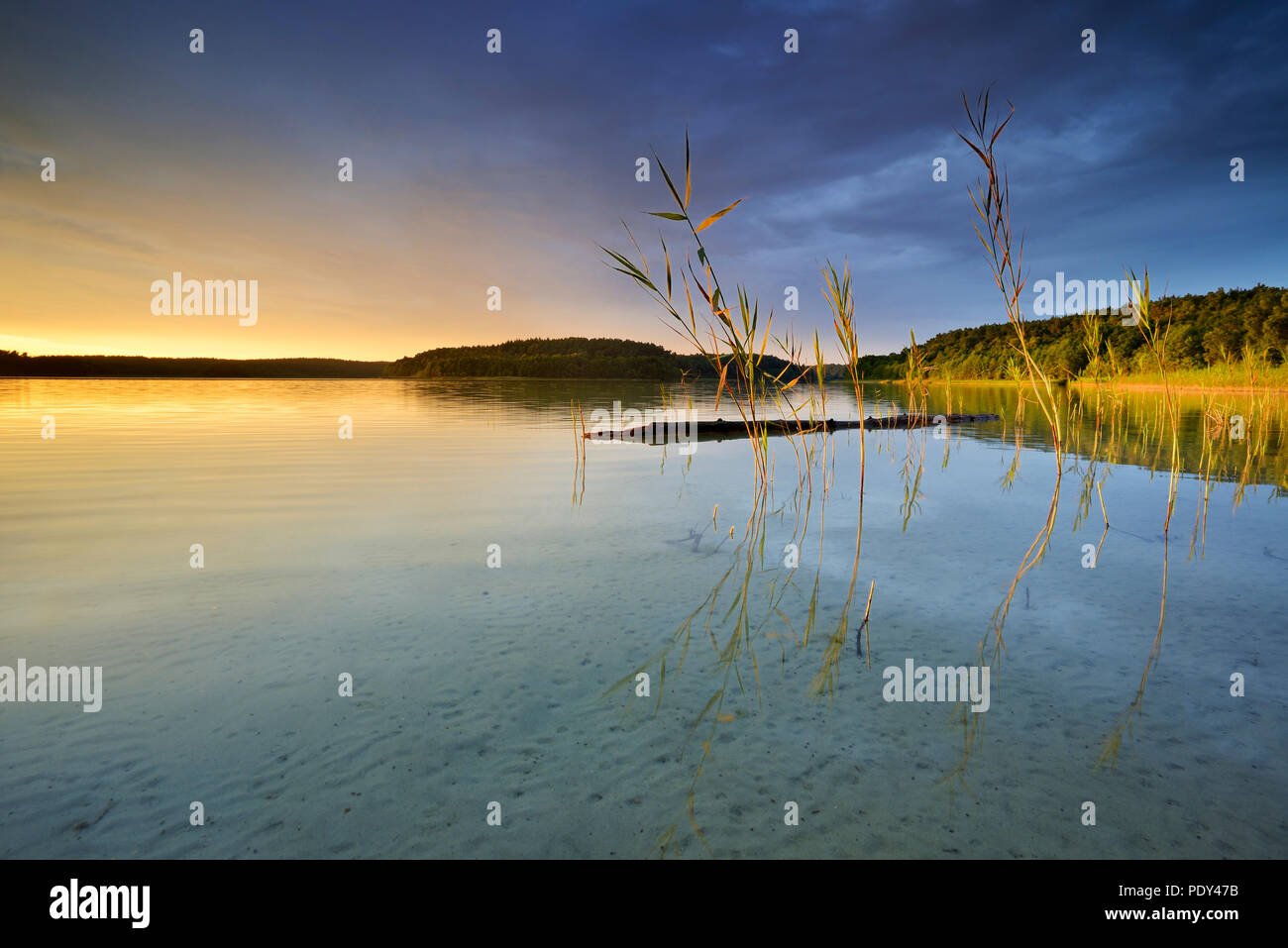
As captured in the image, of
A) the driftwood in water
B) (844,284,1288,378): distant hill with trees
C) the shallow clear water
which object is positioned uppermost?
(844,284,1288,378): distant hill with trees

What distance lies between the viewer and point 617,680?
2828 mm

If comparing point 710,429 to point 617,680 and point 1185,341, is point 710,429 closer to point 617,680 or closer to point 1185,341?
point 617,680

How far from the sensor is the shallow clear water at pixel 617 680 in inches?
74.2

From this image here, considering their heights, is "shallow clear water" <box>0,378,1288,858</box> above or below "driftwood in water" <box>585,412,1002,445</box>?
below

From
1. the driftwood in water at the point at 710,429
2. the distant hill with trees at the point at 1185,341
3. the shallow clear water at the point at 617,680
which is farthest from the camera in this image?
the distant hill with trees at the point at 1185,341

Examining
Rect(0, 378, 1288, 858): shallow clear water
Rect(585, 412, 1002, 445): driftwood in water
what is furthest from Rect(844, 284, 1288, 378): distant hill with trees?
Rect(0, 378, 1288, 858): shallow clear water

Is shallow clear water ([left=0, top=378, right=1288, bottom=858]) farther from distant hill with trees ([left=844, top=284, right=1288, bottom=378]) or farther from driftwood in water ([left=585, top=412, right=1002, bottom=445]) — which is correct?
distant hill with trees ([left=844, top=284, right=1288, bottom=378])

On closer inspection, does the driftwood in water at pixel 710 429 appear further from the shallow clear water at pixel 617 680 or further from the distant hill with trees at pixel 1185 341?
the shallow clear water at pixel 617 680

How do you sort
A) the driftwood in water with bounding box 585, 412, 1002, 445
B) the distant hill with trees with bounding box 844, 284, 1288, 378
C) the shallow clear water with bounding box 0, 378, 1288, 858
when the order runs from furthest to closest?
the distant hill with trees with bounding box 844, 284, 1288, 378
the driftwood in water with bounding box 585, 412, 1002, 445
the shallow clear water with bounding box 0, 378, 1288, 858

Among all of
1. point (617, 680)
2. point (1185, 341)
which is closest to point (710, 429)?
point (617, 680)

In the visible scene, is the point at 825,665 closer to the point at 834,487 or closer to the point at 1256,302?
the point at 834,487

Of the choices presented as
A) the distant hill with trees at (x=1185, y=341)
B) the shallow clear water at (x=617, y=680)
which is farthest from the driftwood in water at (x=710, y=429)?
the shallow clear water at (x=617, y=680)

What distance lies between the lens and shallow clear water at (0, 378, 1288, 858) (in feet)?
6.18

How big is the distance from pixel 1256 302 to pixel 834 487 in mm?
54023
